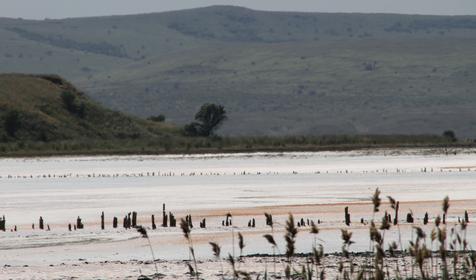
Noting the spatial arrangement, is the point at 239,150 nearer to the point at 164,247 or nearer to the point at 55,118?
the point at 55,118

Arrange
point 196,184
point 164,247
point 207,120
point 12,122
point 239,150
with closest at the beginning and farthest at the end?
point 164,247 → point 196,184 → point 239,150 → point 12,122 → point 207,120

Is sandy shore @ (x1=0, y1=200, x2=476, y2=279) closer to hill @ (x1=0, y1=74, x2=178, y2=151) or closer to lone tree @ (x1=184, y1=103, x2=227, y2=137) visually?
hill @ (x1=0, y1=74, x2=178, y2=151)

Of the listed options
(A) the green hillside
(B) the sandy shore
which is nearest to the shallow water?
(B) the sandy shore

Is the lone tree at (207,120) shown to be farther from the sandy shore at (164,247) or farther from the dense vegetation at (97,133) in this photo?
the sandy shore at (164,247)

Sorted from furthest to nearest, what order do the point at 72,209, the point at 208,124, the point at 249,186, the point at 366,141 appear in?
1. the point at 208,124
2. the point at 366,141
3. the point at 249,186
4. the point at 72,209

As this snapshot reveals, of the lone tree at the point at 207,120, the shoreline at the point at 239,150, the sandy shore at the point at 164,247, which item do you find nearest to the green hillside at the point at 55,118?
the lone tree at the point at 207,120

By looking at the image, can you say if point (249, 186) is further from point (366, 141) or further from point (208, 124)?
point (208, 124)

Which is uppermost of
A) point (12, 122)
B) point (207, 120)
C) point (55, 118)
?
point (55, 118)

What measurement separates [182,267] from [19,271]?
8.92 ft

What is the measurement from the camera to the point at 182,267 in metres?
23.4

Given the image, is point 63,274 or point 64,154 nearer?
point 63,274

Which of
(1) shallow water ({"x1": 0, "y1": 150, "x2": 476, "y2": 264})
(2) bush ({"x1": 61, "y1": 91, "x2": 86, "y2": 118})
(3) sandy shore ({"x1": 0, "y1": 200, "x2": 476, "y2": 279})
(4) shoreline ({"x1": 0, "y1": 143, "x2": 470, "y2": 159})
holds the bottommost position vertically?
(3) sandy shore ({"x1": 0, "y1": 200, "x2": 476, "y2": 279})

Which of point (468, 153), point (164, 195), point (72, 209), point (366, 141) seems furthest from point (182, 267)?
point (366, 141)

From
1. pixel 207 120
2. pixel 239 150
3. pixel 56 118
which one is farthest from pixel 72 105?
pixel 239 150
